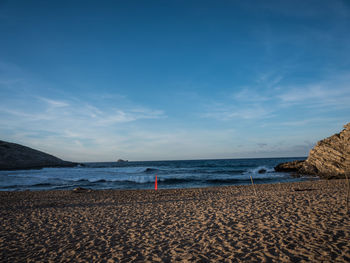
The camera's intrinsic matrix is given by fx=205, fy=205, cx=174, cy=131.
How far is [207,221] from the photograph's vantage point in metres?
8.23

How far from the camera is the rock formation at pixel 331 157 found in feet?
82.9

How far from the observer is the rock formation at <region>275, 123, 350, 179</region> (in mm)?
25281

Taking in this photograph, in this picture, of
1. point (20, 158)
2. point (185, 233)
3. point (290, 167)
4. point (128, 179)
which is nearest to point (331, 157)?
point (290, 167)

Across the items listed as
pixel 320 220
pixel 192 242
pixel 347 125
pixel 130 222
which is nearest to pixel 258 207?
pixel 320 220

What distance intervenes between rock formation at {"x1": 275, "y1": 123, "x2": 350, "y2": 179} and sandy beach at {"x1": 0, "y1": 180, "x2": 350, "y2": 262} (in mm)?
18248

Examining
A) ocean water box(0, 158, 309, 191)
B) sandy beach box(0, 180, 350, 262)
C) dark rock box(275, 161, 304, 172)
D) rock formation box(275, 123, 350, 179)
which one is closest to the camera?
sandy beach box(0, 180, 350, 262)

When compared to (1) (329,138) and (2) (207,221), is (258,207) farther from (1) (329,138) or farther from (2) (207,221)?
(1) (329,138)

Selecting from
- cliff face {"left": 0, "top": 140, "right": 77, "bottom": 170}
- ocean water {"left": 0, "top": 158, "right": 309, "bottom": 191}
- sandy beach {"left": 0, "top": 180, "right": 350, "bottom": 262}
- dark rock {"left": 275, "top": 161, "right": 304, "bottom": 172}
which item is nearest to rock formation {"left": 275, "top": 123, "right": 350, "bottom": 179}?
ocean water {"left": 0, "top": 158, "right": 309, "bottom": 191}

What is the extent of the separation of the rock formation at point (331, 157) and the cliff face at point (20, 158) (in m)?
68.0

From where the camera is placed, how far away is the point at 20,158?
208ft

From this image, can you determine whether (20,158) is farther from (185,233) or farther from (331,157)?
(331,157)

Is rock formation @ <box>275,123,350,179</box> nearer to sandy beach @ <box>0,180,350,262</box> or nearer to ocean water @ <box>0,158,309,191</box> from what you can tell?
ocean water @ <box>0,158,309,191</box>

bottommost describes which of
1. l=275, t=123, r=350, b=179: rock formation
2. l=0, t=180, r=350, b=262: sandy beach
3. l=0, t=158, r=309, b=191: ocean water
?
l=0, t=158, r=309, b=191: ocean water

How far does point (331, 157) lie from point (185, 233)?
1135 inches
